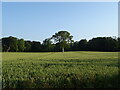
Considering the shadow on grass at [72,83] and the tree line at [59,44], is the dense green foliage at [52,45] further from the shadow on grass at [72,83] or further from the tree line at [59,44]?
the shadow on grass at [72,83]

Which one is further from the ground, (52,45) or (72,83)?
(52,45)

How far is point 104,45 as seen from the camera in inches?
4688

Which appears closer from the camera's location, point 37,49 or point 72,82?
→ point 72,82

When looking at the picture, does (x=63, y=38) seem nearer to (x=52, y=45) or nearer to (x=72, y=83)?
(x=52, y=45)

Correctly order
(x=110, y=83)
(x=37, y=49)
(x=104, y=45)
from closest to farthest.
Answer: (x=110, y=83) → (x=104, y=45) → (x=37, y=49)

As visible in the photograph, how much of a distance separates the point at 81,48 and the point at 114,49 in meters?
Result: 24.4

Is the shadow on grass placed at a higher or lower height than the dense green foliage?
lower

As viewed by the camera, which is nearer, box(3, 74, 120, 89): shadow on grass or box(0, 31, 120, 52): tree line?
box(3, 74, 120, 89): shadow on grass

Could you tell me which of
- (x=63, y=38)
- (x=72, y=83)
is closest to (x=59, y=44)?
(x=63, y=38)

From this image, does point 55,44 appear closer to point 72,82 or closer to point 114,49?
point 114,49

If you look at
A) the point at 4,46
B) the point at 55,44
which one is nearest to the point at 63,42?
the point at 55,44

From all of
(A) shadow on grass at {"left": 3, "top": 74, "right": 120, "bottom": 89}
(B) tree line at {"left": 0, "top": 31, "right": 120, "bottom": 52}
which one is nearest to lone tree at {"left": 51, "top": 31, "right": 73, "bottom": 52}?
(B) tree line at {"left": 0, "top": 31, "right": 120, "bottom": 52}

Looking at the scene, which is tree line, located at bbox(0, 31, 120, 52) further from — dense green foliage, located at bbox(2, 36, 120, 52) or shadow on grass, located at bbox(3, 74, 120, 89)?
shadow on grass, located at bbox(3, 74, 120, 89)

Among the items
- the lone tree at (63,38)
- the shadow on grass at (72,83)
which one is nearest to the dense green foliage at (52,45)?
the lone tree at (63,38)
